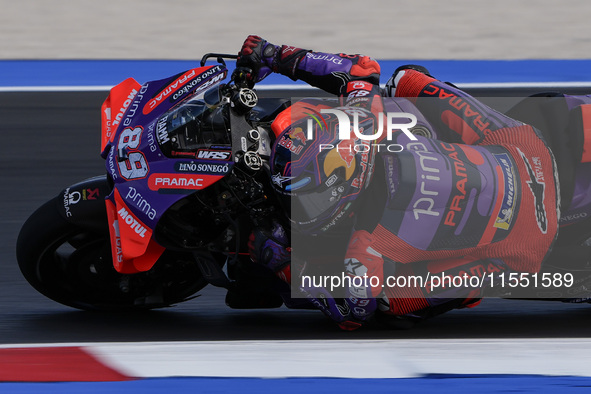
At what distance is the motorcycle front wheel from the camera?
3598mm

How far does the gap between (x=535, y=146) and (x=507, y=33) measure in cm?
519

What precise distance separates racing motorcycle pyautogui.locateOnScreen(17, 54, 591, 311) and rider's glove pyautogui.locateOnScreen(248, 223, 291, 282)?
0.16ft

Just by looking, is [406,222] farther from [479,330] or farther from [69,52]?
[69,52]

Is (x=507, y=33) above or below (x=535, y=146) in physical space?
above

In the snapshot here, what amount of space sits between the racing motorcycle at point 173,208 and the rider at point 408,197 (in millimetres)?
127

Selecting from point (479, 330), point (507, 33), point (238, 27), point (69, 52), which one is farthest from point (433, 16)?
point (479, 330)

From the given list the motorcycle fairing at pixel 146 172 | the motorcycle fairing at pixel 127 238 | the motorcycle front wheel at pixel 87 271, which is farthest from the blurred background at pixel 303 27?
the motorcycle fairing at pixel 127 238

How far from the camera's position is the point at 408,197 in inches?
128

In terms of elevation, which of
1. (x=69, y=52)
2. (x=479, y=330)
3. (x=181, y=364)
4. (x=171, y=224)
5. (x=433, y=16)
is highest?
(x=433, y=16)

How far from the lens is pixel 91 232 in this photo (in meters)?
3.60

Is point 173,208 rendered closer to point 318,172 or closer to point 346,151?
point 318,172

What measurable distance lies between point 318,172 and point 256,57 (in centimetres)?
69

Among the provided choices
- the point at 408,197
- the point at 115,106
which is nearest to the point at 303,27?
the point at 115,106

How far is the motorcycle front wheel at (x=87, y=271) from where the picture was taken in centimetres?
360
